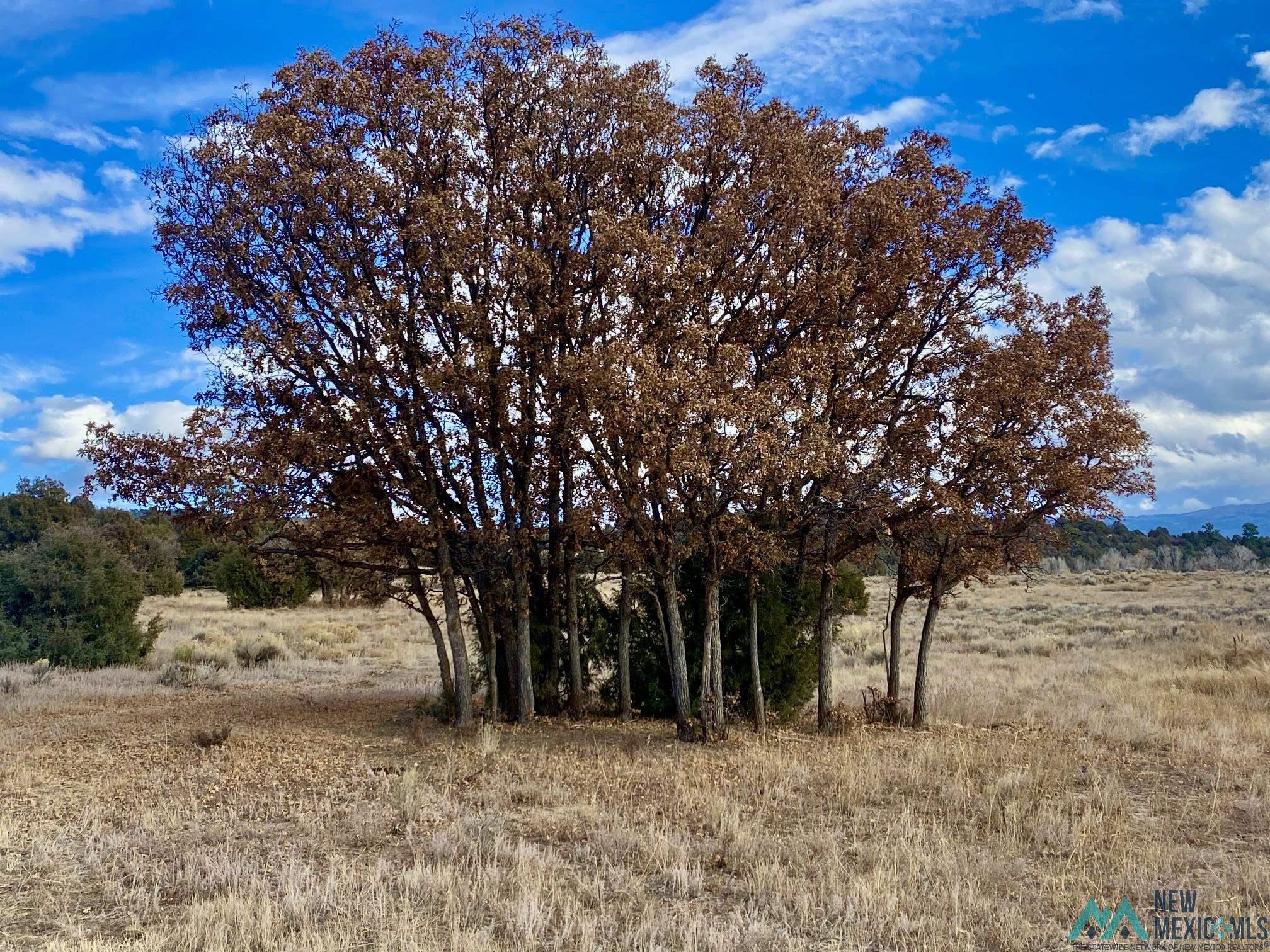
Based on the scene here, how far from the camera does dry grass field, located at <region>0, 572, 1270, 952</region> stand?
663 centimetres

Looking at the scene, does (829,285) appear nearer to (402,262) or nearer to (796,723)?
(402,262)

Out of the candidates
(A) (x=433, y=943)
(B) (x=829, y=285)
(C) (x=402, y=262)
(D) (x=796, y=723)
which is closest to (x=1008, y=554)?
(D) (x=796, y=723)

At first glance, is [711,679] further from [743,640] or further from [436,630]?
[436,630]

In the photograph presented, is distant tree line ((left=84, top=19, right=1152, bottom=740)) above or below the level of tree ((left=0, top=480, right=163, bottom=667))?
above

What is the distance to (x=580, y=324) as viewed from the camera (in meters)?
Answer: 14.0

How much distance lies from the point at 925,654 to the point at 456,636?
805 cm

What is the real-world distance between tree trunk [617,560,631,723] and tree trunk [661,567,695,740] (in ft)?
3.98

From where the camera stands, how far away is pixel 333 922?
261 inches

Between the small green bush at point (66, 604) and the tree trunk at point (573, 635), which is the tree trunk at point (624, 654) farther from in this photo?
the small green bush at point (66, 604)

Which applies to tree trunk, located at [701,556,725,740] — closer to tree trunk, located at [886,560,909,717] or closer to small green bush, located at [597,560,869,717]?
small green bush, located at [597,560,869,717]

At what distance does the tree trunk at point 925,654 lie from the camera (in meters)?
15.7

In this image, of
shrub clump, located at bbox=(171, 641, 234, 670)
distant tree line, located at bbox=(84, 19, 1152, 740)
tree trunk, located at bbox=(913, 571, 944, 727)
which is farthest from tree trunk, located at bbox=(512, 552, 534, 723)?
shrub clump, located at bbox=(171, 641, 234, 670)

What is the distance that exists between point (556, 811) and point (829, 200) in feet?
30.2

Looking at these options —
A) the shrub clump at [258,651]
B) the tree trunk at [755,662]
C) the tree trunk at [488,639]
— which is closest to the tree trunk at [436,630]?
the tree trunk at [488,639]
